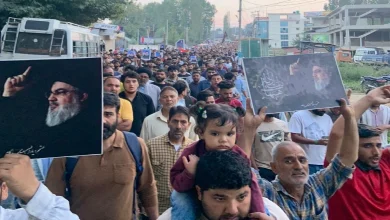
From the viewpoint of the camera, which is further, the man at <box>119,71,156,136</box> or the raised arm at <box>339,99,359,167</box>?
the man at <box>119,71,156,136</box>

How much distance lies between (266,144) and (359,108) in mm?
1905

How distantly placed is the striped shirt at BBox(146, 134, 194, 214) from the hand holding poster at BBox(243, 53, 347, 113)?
1.17m

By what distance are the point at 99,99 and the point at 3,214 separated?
66cm

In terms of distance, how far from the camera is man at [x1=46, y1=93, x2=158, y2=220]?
3365mm

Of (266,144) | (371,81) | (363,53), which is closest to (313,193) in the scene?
(266,144)

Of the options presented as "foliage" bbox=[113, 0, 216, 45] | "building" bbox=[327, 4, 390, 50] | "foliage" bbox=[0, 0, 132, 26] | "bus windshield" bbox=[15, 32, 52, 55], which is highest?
"foliage" bbox=[113, 0, 216, 45]

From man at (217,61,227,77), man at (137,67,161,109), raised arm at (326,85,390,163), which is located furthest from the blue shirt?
man at (217,61,227,77)

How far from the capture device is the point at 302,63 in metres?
3.94

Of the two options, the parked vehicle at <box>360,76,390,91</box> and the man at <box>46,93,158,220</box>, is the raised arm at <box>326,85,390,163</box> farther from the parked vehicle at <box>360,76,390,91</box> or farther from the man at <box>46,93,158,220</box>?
the parked vehicle at <box>360,76,390,91</box>

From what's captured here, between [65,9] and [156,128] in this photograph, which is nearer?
[156,128]

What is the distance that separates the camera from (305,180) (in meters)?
3.31

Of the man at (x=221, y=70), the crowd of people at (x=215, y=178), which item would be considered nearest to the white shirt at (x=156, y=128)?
the crowd of people at (x=215, y=178)

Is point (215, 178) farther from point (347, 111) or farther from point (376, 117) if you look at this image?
point (376, 117)

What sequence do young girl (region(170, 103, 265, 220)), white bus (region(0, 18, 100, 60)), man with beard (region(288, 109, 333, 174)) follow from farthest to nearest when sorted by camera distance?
white bus (region(0, 18, 100, 60))
man with beard (region(288, 109, 333, 174))
young girl (region(170, 103, 265, 220))
